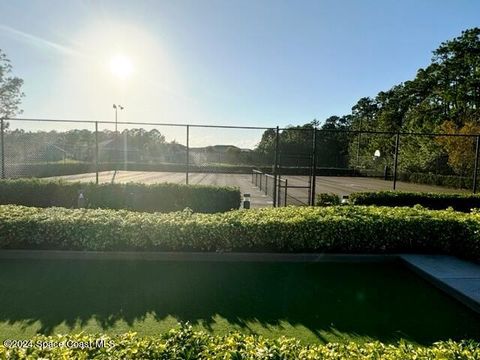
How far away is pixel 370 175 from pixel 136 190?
105ft

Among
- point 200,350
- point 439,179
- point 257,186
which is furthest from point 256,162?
point 200,350

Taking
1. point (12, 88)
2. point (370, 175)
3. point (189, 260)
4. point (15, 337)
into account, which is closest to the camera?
point (15, 337)

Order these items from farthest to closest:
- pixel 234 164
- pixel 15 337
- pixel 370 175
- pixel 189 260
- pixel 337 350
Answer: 1. pixel 370 175
2. pixel 234 164
3. pixel 189 260
4. pixel 15 337
5. pixel 337 350

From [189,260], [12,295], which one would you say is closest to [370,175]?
[189,260]

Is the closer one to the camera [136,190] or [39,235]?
[39,235]

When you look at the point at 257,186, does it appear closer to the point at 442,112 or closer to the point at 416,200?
the point at 416,200

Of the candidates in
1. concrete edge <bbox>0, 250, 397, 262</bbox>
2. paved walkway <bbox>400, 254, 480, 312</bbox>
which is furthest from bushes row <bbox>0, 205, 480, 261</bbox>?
paved walkway <bbox>400, 254, 480, 312</bbox>

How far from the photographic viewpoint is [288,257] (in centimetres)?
544

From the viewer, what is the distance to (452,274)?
480 centimetres

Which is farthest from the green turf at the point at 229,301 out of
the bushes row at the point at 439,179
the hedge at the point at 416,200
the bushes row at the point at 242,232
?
the bushes row at the point at 439,179

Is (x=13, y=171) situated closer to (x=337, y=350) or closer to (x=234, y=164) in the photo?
(x=234, y=164)

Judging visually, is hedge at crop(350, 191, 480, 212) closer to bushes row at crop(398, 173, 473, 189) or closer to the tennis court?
the tennis court

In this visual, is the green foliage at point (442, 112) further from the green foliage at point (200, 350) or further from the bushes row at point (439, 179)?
the green foliage at point (200, 350)

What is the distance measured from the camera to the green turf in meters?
3.30
